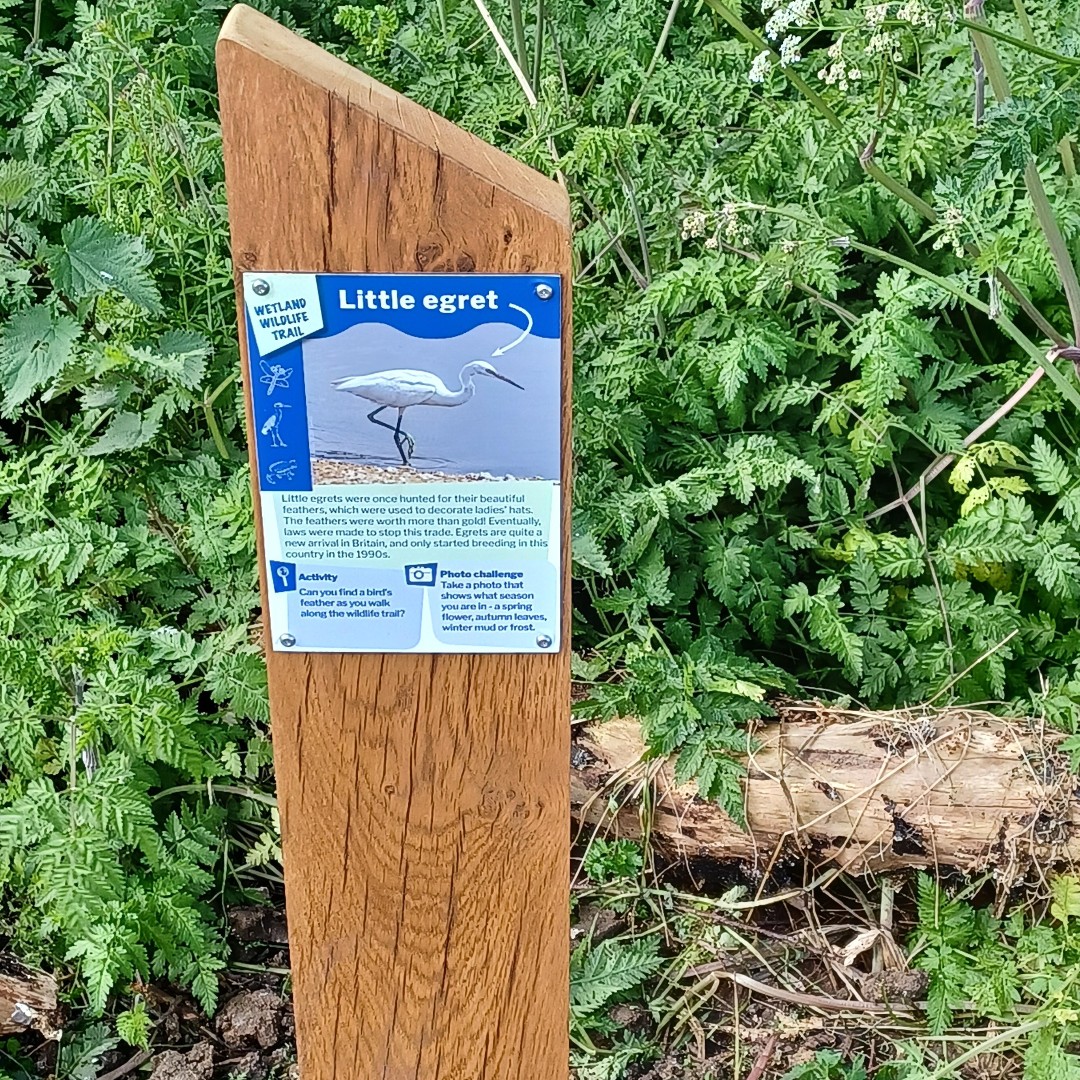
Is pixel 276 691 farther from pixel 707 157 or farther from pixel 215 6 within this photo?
pixel 215 6

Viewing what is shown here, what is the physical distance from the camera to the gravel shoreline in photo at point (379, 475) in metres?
1.23

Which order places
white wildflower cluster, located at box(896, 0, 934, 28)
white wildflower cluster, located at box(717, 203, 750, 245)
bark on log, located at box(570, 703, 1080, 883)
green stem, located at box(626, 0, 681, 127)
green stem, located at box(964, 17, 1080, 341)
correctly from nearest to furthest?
white wildflower cluster, located at box(896, 0, 934, 28) < green stem, located at box(964, 17, 1080, 341) < white wildflower cluster, located at box(717, 203, 750, 245) < bark on log, located at box(570, 703, 1080, 883) < green stem, located at box(626, 0, 681, 127)

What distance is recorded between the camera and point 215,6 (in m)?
3.13

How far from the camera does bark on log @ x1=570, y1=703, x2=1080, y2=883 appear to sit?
235cm

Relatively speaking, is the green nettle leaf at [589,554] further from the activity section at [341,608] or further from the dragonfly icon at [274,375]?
the dragonfly icon at [274,375]

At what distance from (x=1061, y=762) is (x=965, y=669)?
0.28m

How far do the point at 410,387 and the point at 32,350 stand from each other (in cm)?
146

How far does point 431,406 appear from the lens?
119 centimetres

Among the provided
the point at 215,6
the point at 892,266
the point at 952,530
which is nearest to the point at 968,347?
the point at 892,266

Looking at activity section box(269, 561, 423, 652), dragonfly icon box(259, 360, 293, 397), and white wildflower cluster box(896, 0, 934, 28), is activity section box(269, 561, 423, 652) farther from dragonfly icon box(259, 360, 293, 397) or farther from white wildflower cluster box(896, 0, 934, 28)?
white wildflower cluster box(896, 0, 934, 28)

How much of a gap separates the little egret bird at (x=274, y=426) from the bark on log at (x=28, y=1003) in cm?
159

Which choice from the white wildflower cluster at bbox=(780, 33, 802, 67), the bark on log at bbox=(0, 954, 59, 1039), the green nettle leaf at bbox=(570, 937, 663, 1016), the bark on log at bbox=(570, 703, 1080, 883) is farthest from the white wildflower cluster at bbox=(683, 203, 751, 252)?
the bark on log at bbox=(0, 954, 59, 1039)

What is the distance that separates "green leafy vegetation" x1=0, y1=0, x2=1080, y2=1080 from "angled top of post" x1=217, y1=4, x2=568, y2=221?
917 mm

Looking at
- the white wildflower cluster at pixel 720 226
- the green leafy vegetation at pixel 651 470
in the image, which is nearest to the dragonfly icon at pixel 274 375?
the green leafy vegetation at pixel 651 470
